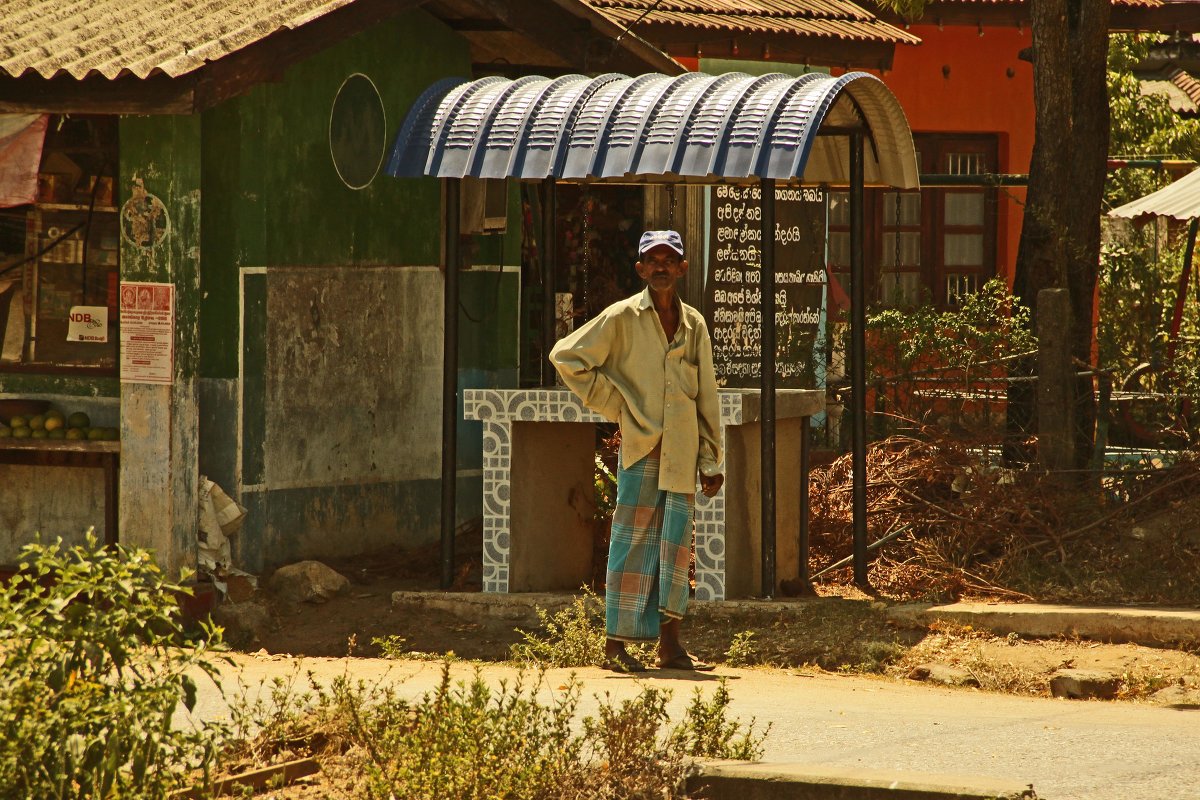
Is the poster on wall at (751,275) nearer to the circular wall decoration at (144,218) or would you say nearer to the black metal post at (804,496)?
the black metal post at (804,496)

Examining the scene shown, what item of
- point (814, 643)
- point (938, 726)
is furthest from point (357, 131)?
point (938, 726)

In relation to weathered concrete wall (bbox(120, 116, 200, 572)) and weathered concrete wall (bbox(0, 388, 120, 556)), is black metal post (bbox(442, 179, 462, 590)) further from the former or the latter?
weathered concrete wall (bbox(0, 388, 120, 556))

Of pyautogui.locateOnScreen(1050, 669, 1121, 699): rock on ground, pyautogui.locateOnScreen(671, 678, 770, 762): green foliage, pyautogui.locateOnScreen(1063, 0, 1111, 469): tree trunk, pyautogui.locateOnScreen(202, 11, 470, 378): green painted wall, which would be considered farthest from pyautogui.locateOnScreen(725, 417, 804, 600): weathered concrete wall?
pyautogui.locateOnScreen(671, 678, 770, 762): green foliage

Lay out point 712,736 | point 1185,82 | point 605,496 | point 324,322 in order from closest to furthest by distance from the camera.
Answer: point 712,736
point 324,322
point 605,496
point 1185,82

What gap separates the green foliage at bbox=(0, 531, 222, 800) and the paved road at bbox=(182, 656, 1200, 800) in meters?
0.87

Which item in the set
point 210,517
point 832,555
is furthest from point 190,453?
point 832,555

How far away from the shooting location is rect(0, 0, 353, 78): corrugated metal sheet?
7.95 meters

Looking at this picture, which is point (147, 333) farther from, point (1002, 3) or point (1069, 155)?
point (1002, 3)

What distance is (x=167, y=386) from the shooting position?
8.47 metres

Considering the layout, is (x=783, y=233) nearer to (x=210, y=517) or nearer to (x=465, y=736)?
(x=210, y=517)

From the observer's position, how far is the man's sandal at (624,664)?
23.5ft

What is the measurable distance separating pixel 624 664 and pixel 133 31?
4.16m

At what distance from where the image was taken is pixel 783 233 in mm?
12523

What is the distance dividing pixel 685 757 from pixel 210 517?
13.7 ft
